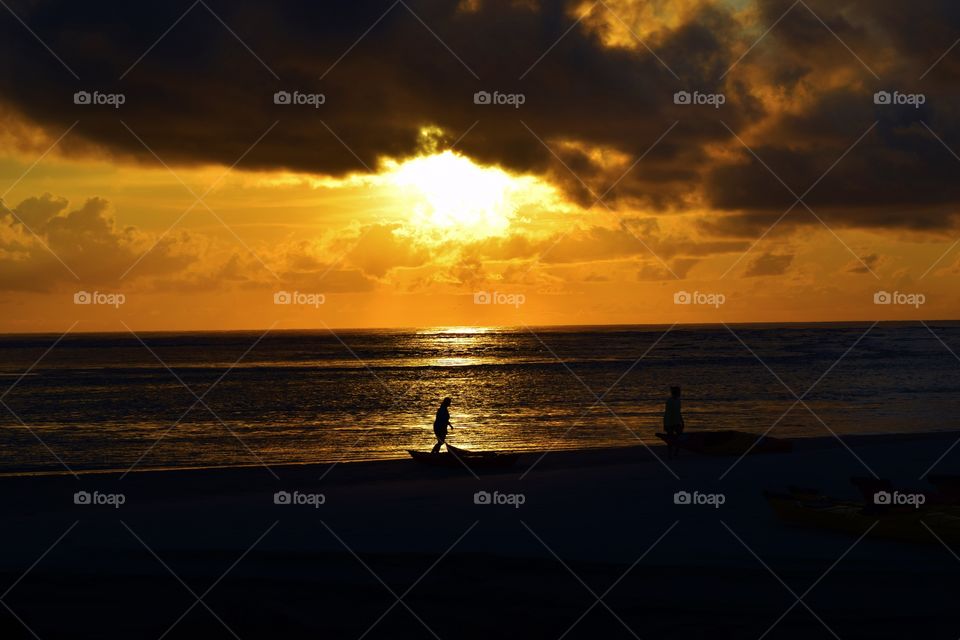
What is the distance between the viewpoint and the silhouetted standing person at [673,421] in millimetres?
25625

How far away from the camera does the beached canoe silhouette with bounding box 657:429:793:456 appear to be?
2727 centimetres

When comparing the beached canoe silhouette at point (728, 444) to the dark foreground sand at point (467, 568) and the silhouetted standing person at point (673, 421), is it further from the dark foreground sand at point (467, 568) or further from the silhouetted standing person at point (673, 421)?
the dark foreground sand at point (467, 568)

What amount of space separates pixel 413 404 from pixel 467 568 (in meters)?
41.4

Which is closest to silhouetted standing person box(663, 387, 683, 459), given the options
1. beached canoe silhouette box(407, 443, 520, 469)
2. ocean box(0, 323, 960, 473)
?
beached canoe silhouette box(407, 443, 520, 469)

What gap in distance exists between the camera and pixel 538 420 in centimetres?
4425

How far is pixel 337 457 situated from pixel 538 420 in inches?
576

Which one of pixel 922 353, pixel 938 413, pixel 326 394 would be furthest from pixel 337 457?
pixel 922 353

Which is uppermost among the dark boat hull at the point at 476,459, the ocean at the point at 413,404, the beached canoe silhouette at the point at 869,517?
the ocean at the point at 413,404

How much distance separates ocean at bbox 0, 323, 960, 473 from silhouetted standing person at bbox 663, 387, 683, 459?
7.38 m

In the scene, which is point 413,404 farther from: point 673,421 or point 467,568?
point 467,568

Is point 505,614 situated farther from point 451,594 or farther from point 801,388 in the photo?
point 801,388

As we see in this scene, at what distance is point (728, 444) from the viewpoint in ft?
90.0

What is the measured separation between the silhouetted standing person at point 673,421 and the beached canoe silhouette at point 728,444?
2.38ft

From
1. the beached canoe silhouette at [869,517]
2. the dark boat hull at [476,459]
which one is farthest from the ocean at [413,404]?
the beached canoe silhouette at [869,517]
